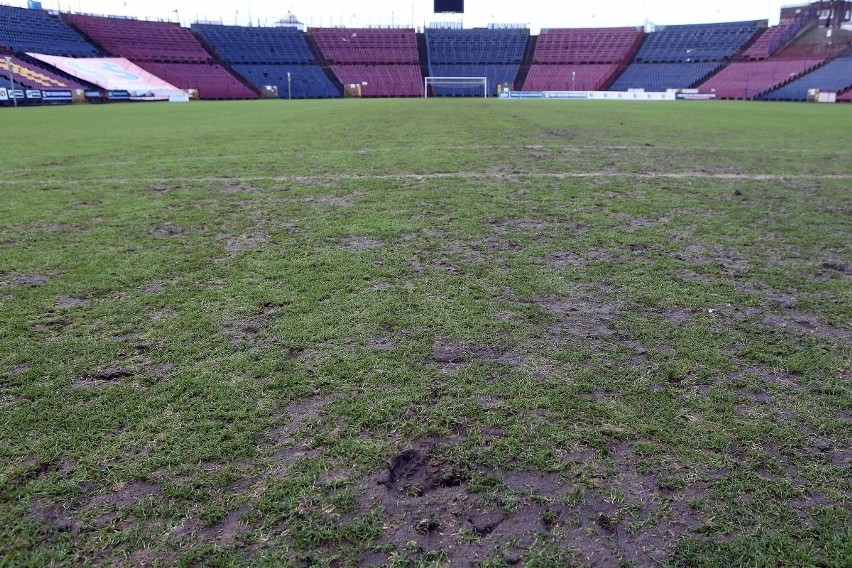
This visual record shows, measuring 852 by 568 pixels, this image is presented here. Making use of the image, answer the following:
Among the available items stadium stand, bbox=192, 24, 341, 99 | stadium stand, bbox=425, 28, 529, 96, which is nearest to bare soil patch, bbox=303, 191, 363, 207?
stadium stand, bbox=192, 24, 341, 99

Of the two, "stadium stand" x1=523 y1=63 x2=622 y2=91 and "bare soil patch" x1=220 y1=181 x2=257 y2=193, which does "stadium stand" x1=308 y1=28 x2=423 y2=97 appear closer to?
"stadium stand" x1=523 y1=63 x2=622 y2=91

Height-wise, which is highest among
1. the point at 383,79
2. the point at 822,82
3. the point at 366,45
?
the point at 366,45

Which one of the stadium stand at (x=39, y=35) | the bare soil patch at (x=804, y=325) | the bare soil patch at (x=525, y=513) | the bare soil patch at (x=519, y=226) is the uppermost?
the stadium stand at (x=39, y=35)

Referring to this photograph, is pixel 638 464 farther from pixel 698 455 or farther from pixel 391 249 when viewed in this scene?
pixel 391 249

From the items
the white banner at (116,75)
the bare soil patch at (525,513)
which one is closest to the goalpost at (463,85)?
the white banner at (116,75)

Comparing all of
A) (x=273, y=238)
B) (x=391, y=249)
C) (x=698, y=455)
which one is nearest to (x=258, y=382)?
(x=698, y=455)

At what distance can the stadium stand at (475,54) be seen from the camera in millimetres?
66062

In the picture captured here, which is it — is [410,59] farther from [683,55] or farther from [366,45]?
[683,55]

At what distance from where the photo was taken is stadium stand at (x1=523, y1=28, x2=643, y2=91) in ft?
209

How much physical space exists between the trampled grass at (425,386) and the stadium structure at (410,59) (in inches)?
1671

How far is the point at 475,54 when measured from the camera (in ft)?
226

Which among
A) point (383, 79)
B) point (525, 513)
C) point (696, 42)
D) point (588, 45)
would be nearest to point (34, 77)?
point (383, 79)

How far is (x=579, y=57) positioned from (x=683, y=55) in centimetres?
1122

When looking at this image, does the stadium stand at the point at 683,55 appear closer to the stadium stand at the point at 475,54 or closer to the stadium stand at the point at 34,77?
the stadium stand at the point at 475,54
